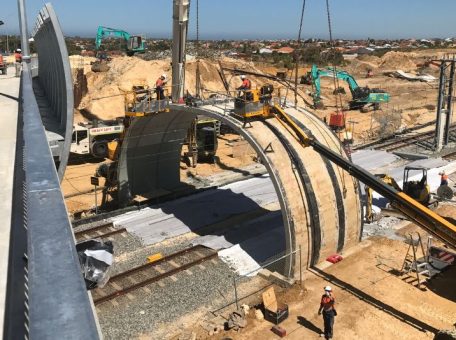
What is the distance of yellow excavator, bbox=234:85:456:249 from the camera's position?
12.7 meters

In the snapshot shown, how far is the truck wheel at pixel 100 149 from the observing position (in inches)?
1096

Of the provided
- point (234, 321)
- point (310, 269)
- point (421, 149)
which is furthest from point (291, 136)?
point (421, 149)

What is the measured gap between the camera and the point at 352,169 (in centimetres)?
1394

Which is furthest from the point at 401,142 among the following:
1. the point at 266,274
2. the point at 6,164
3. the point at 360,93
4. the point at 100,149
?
the point at 6,164

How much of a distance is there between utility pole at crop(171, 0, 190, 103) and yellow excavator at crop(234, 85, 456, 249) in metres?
4.53

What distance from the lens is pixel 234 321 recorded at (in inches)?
494

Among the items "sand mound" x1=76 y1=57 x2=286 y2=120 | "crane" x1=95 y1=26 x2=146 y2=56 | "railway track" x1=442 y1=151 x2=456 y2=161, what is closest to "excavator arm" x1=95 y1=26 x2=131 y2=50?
"crane" x1=95 y1=26 x2=146 y2=56

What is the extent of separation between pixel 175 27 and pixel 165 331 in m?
12.4

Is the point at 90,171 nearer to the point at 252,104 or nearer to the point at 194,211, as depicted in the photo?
the point at 194,211

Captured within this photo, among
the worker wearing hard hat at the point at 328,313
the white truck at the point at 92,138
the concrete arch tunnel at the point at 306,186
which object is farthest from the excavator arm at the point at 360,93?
the worker wearing hard hat at the point at 328,313

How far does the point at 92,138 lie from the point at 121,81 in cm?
1483

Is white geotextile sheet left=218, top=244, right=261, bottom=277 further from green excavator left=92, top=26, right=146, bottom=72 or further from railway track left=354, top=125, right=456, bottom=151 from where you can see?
green excavator left=92, top=26, right=146, bottom=72

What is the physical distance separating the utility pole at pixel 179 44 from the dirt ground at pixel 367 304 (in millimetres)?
9199

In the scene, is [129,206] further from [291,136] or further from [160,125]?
[291,136]
